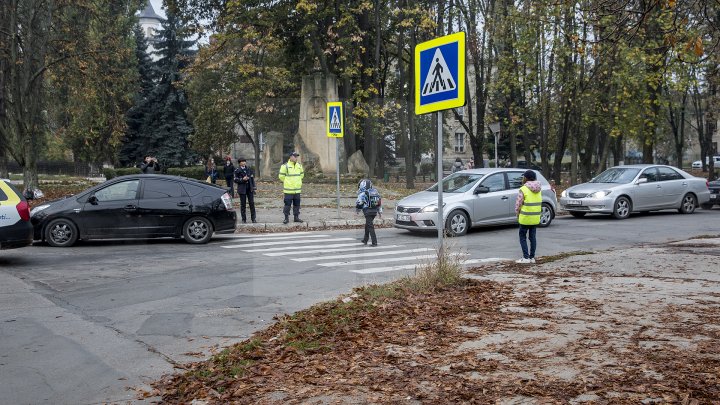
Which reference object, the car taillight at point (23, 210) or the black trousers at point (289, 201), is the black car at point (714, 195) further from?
the car taillight at point (23, 210)

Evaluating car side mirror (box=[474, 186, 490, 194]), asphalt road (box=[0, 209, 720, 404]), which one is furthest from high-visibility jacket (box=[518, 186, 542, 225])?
car side mirror (box=[474, 186, 490, 194])

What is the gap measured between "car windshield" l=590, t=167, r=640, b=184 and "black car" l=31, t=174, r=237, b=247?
38.9 ft

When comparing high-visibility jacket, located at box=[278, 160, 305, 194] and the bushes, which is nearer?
high-visibility jacket, located at box=[278, 160, 305, 194]

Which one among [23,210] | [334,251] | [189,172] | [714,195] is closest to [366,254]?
[334,251]

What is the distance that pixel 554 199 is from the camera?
18406 millimetres

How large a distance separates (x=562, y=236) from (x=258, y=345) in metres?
11.3

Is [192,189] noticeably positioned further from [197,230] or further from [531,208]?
[531,208]

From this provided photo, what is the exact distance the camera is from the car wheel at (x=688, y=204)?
2202 centimetres

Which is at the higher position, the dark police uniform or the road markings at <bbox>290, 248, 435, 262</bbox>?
the dark police uniform

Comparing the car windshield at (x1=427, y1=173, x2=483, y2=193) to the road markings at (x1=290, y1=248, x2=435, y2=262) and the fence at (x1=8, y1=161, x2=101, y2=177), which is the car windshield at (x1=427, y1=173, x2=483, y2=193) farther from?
the fence at (x1=8, y1=161, x2=101, y2=177)

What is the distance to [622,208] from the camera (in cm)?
2031

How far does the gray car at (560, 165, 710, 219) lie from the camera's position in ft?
66.2

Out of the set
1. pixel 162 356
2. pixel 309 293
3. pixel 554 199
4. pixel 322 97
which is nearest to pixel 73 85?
pixel 322 97

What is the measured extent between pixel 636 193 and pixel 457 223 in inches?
286
